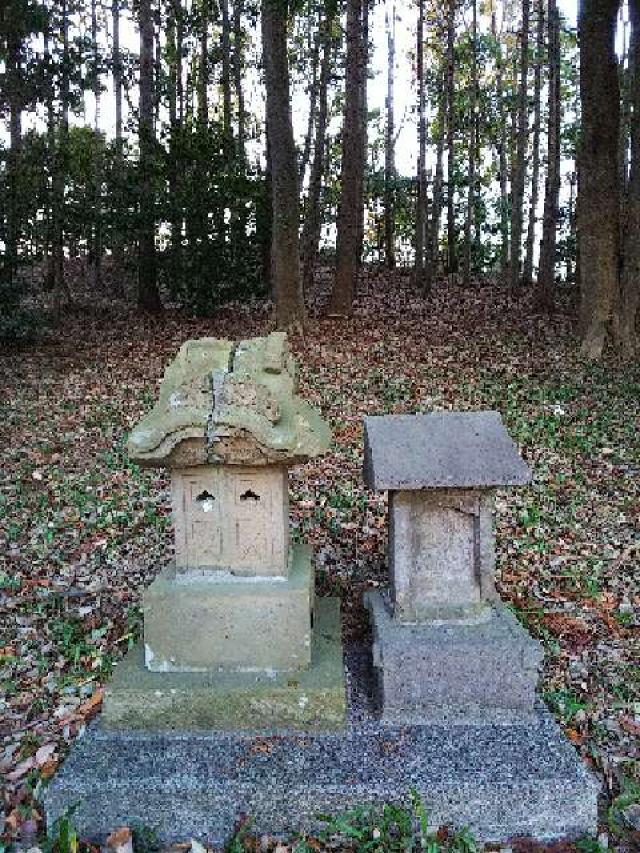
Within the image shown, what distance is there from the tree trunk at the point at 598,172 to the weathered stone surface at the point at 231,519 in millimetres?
8720

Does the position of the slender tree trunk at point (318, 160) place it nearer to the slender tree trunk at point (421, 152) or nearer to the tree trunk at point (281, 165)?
the slender tree trunk at point (421, 152)

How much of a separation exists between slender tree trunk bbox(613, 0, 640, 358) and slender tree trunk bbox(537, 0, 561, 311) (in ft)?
11.2

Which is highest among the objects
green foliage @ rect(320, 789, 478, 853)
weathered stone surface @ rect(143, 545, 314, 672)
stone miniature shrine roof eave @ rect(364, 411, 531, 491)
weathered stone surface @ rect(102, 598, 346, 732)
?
stone miniature shrine roof eave @ rect(364, 411, 531, 491)

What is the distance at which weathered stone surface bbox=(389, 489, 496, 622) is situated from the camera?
175 inches

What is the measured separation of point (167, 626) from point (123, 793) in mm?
943

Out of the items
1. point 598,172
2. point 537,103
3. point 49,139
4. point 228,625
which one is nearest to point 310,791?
point 228,625

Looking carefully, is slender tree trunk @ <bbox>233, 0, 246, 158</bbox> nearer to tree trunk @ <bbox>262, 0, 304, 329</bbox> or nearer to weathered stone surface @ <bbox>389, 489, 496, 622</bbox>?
tree trunk @ <bbox>262, 0, 304, 329</bbox>

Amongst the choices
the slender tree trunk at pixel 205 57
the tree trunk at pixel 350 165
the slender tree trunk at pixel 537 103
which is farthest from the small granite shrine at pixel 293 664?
the slender tree trunk at pixel 537 103

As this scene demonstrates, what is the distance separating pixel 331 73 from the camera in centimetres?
1916

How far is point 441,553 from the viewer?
450 cm

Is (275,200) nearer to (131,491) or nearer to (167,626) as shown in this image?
(131,491)

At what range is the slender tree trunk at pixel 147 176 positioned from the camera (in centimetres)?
1451

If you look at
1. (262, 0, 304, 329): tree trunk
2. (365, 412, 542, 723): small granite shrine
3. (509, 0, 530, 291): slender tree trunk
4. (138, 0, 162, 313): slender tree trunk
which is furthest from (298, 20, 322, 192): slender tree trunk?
(365, 412, 542, 723): small granite shrine

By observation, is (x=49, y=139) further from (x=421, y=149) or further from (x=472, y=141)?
(x=472, y=141)
